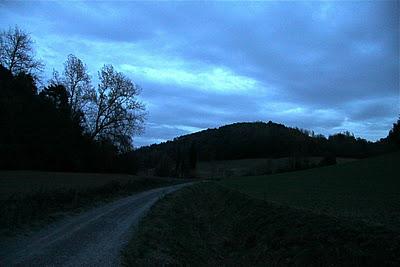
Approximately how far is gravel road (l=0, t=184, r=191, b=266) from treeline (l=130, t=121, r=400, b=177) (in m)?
103

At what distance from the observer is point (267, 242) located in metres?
16.2

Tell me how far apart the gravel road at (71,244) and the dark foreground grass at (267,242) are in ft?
2.12

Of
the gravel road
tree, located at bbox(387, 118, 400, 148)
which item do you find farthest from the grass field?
tree, located at bbox(387, 118, 400, 148)

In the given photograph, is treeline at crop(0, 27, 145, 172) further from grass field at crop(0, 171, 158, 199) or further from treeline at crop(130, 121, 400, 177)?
treeline at crop(130, 121, 400, 177)

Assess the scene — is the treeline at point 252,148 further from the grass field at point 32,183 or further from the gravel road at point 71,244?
the gravel road at point 71,244

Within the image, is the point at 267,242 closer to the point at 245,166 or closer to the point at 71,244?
the point at 71,244

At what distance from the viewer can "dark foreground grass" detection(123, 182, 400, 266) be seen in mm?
11438

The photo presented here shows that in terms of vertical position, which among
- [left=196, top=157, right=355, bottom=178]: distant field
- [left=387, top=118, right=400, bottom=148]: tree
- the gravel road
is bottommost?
the gravel road

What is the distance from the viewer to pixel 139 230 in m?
17.3

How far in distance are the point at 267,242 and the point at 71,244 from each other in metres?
7.75

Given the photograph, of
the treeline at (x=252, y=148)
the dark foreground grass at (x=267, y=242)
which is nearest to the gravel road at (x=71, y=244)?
the dark foreground grass at (x=267, y=242)

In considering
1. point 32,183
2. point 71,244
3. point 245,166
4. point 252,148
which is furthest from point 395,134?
point 71,244

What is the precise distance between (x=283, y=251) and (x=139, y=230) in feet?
21.3

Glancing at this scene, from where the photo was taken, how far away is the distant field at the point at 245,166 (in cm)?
11412
